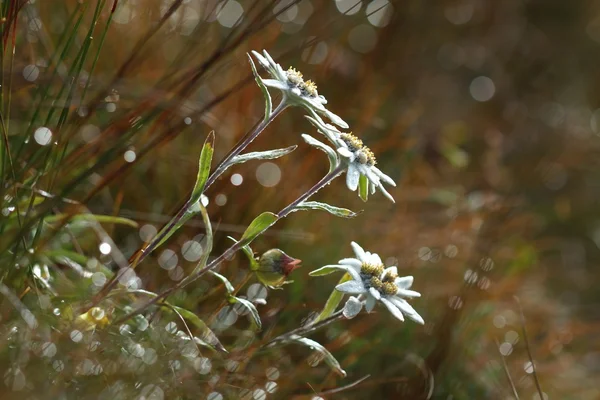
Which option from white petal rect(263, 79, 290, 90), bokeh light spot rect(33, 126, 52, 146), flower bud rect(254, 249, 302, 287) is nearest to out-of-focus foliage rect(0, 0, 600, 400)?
bokeh light spot rect(33, 126, 52, 146)

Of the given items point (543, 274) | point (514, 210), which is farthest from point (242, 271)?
point (543, 274)

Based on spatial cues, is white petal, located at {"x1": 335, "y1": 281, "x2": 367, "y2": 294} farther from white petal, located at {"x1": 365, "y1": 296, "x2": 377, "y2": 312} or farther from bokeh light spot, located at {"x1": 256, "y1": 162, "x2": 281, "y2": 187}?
bokeh light spot, located at {"x1": 256, "y1": 162, "x2": 281, "y2": 187}

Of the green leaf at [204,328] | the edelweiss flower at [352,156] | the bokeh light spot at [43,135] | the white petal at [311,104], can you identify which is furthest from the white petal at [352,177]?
the bokeh light spot at [43,135]

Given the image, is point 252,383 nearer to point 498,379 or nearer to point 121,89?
point 498,379

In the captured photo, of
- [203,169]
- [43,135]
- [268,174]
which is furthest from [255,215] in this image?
[203,169]

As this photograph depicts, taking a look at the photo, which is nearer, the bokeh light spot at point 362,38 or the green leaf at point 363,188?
the green leaf at point 363,188

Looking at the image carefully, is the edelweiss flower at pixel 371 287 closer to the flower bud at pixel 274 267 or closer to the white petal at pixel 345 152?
the flower bud at pixel 274 267
